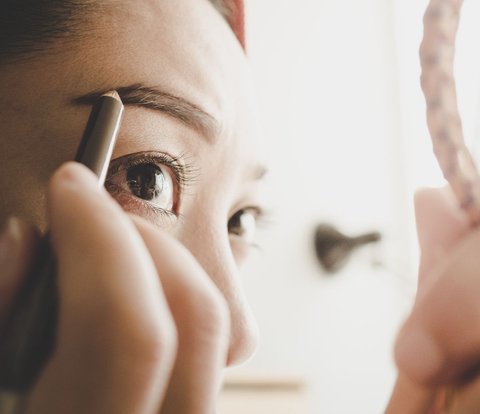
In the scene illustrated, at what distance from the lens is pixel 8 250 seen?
7.5 inches

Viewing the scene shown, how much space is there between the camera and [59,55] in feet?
1.18

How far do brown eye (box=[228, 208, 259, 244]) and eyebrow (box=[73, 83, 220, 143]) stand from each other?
24 cm

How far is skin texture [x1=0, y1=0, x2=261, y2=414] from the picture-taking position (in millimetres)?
172

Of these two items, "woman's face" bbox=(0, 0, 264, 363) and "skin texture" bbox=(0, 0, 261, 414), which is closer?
"skin texture" bbox=(0, 0, 261, 414)

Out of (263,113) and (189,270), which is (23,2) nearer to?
(189,270)

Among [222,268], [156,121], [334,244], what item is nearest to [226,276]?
[222,268]

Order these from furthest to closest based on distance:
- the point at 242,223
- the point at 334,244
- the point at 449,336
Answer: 1. the point at 334,244
2. the point at 242,223
3. the point at 449,336

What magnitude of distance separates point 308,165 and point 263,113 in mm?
190

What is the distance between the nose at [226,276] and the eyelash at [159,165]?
0.10 feet

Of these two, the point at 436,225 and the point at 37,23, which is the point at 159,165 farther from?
the point at 436,225

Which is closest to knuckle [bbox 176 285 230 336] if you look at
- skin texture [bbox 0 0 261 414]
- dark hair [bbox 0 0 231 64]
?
skin texture [bbox 0 0 261 414]

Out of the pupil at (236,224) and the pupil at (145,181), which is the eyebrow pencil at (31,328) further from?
the pupil at (236,224)

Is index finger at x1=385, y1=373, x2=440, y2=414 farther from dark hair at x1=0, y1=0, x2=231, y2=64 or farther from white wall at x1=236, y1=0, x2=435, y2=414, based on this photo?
white wall at x1=236, y1=0, x2=435, y2=414

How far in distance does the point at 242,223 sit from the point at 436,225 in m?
0.40
